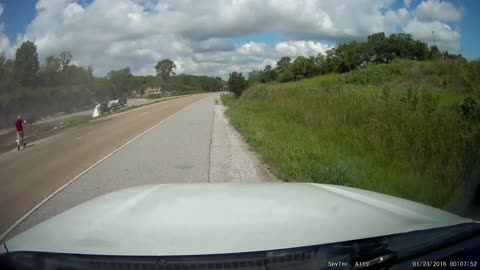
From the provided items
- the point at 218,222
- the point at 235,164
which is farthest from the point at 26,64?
the point at 218,222

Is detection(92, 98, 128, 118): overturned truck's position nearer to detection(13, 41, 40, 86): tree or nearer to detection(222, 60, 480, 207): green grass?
detection(13, 41, 40, 86): tree

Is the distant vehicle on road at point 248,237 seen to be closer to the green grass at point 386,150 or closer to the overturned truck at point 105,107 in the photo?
the green grass at point 386,150

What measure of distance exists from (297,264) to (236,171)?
26.7 ft

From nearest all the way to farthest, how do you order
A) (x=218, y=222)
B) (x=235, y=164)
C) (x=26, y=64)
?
(x=218, y=222) → (x=235, y=164) → (x=26, y=64)

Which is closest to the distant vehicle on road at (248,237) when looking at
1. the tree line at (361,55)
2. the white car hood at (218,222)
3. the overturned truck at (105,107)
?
the white car hood at (218,222)

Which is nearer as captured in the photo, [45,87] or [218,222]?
[218,222]

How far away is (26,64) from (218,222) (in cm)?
7734

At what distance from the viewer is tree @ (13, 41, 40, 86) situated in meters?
67.6

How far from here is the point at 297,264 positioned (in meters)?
2.12

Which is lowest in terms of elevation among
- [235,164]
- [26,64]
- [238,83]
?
[235,164]

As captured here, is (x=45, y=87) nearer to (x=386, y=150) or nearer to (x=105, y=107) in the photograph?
(x=105, y=107)

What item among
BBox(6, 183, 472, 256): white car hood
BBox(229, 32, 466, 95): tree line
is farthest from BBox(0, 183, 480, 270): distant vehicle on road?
BBox(229, 32, 466, 95): tree line

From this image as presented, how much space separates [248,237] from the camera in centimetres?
231

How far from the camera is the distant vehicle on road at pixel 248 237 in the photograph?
2.09 meters
